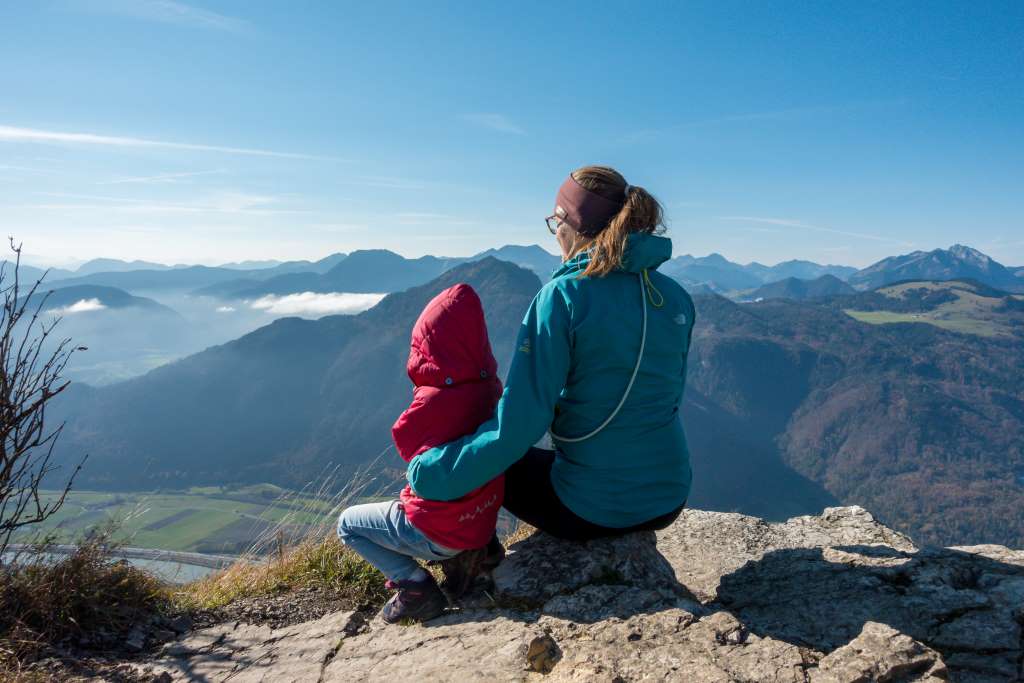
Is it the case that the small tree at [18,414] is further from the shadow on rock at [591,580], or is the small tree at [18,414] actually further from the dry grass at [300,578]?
the shadow on rock at [591,580]

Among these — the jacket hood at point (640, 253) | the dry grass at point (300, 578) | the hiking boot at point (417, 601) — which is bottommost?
the dry grass at point (300, 578)

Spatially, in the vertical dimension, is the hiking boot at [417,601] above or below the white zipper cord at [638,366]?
below

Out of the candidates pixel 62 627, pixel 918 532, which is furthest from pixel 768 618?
pixel 918 532

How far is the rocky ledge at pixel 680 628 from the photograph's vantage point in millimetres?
2578

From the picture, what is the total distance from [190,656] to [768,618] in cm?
344

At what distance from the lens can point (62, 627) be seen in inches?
145

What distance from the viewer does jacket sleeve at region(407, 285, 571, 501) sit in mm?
2938

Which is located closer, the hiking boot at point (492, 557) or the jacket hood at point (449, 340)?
the jacket hood at point (449, 340)

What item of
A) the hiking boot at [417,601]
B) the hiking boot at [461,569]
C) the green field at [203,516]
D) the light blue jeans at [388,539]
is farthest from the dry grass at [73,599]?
the hiking boot at [461,569]

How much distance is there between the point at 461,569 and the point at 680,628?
4.49ft

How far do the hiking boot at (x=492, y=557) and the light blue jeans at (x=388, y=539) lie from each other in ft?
1.02

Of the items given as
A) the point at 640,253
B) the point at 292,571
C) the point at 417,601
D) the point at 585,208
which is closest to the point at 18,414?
the point at 292,571

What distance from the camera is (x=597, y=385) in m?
3.19

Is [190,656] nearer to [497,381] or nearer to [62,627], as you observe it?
[62,627]
